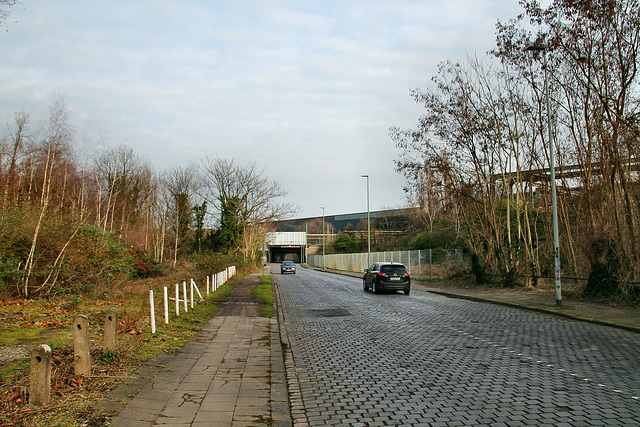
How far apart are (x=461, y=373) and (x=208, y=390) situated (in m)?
3.68

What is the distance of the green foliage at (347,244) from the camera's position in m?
79.7

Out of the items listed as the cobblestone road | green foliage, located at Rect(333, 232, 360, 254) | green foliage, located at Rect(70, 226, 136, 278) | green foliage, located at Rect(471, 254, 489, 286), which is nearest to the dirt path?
the cobblestone road

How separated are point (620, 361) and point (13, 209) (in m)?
16.3

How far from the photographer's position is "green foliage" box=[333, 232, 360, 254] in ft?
261

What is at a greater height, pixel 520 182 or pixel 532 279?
pixel 520 182

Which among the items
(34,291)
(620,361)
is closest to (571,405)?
(620,361)

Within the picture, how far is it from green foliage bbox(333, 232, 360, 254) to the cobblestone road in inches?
2593

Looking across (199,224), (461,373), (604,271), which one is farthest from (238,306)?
(199,224)

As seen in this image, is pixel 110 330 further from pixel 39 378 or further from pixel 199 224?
pixel 199 224

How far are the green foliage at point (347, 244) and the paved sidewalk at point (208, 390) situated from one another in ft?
230

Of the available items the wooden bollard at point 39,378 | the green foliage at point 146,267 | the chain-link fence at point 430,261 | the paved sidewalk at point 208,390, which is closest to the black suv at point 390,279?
the chain-link fence at point 430,261

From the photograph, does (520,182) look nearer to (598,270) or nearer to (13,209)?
(598,270)

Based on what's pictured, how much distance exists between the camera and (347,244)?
3147 inches

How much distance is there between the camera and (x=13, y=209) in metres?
15.2
